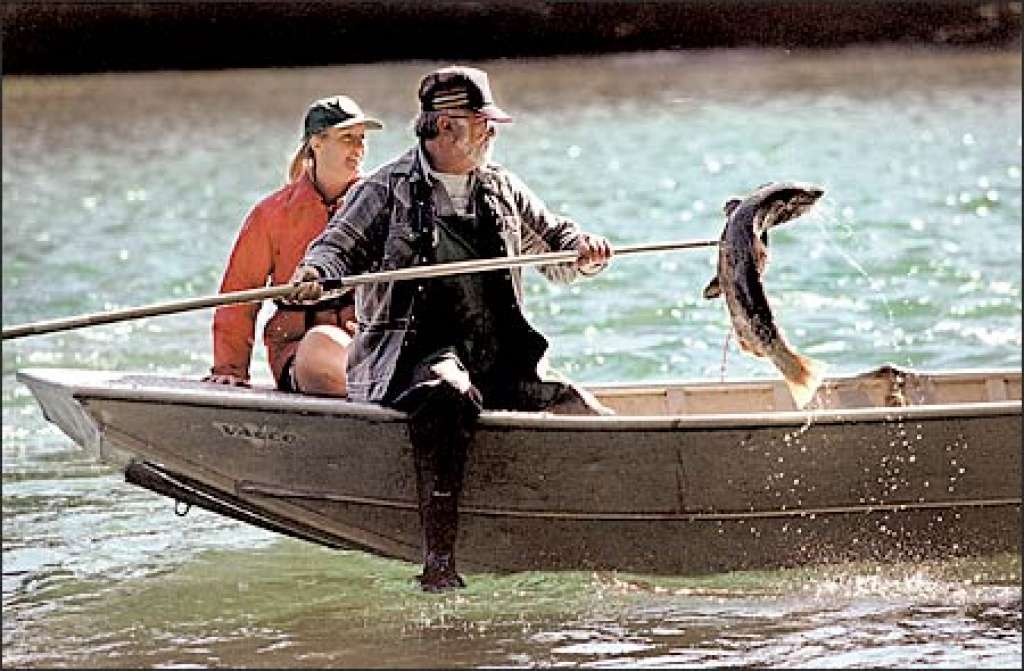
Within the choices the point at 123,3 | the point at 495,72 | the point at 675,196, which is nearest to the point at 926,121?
the point at 675,196

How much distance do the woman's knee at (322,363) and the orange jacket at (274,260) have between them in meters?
0.11

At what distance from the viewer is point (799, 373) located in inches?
257

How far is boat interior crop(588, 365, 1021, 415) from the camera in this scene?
24.5 feet

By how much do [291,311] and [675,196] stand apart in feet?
33.8

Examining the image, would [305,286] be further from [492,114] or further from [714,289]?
[714,289]

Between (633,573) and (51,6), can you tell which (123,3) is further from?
(633,573)

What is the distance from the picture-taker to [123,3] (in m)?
26.0

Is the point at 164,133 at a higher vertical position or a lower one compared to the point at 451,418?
higher

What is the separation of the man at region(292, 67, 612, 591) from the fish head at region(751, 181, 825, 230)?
1.56 ft

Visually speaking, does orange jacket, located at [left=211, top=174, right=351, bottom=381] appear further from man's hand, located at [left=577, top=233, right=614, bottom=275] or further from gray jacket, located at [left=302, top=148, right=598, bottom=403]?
man's hand, located at [left=577, top=233, right=614, bottom=275]

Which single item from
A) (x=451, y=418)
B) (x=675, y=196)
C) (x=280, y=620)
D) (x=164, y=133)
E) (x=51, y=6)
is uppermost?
(x=51, y=6)

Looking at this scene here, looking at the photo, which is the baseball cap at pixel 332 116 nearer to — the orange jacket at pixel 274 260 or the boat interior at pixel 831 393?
the orange jacket at pixel 274 260

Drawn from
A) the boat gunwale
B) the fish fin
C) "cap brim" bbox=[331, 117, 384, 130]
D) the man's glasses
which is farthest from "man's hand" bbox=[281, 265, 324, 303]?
the fish fin

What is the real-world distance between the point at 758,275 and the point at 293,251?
1439mm
